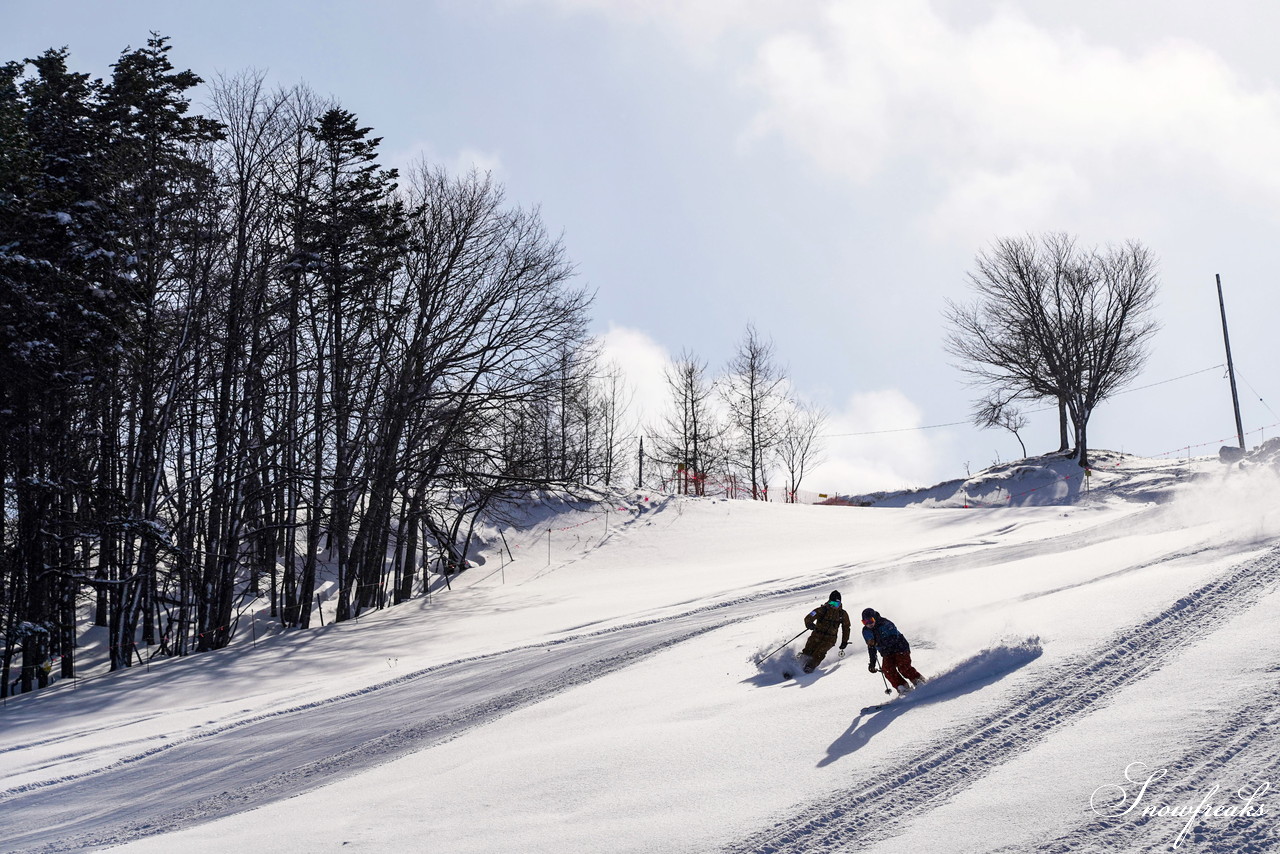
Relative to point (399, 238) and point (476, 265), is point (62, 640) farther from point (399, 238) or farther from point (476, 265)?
point (476, 265)

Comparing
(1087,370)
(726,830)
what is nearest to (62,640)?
(726,830)

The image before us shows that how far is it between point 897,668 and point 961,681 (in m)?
0.63

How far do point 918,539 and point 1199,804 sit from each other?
2055 cm

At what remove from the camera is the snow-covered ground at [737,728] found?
19.9ft

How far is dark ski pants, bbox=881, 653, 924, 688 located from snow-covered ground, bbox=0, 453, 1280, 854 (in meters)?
0.21

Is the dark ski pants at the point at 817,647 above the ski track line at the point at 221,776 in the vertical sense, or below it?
above

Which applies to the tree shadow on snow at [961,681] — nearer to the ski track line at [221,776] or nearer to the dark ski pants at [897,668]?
the dark ski pants at [897,668]

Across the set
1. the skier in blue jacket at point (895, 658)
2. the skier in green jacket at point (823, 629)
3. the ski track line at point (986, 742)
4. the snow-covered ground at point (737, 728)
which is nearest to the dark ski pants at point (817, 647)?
the skier in green jacket at point (823, 629)

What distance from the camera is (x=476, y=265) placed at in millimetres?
24484

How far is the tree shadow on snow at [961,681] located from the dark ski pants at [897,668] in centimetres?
15

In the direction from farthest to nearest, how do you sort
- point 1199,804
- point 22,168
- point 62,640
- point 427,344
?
point 427,344
point 62,640
point 22,168
point 1199,804

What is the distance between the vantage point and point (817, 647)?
1060 centimetres

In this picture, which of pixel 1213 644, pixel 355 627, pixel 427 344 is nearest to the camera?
pixel 1213 644

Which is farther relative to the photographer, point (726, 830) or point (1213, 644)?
point (1213, 644)
